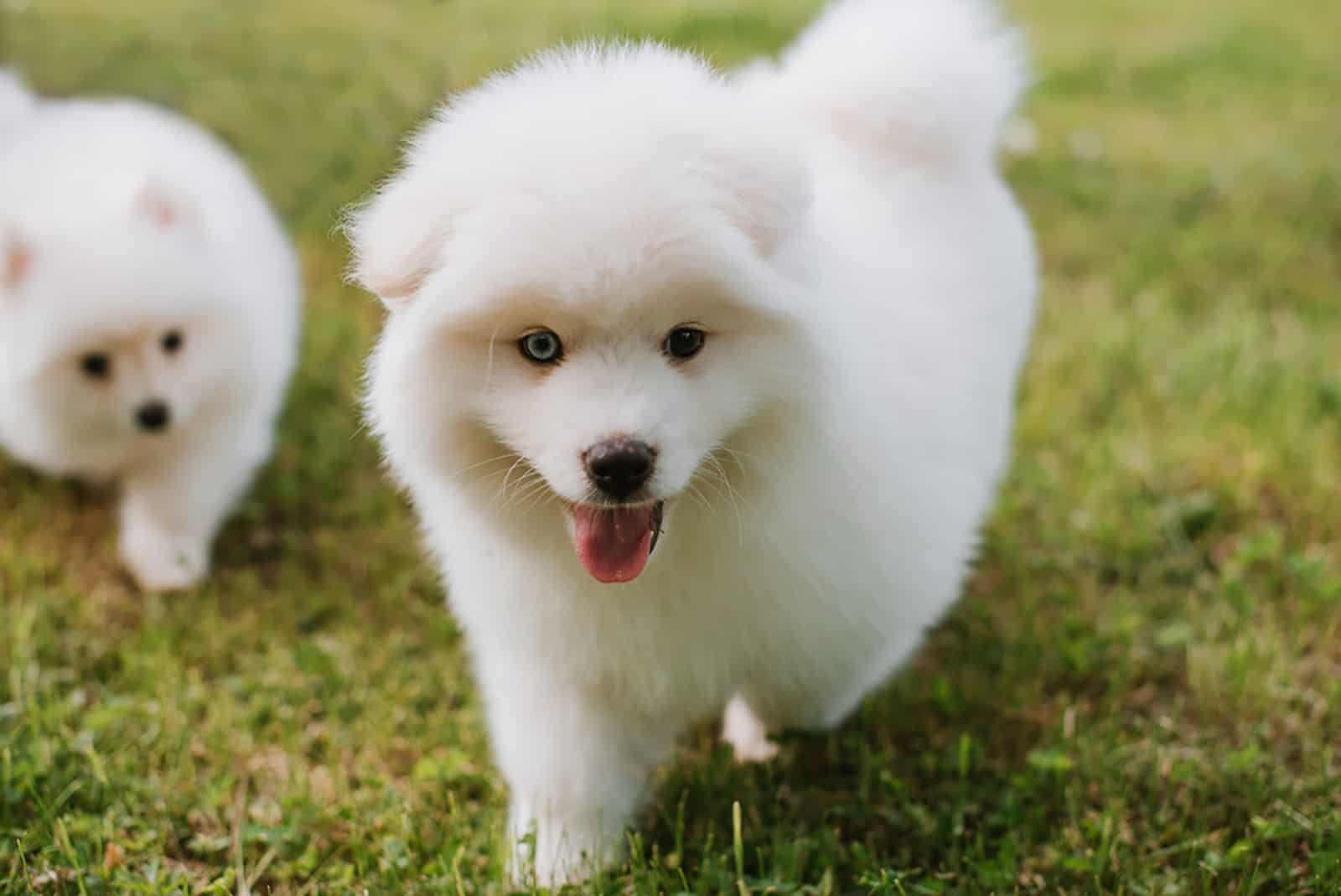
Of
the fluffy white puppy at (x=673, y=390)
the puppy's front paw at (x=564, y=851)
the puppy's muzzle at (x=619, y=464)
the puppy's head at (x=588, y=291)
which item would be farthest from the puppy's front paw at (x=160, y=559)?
the puppy's muzzle at (x=619, y=464)

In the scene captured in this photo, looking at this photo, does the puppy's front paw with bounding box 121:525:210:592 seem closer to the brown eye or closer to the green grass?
the green grass

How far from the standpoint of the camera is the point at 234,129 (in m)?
6.31

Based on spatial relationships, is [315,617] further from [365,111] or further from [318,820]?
[365,111]

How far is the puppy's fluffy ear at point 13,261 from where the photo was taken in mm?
3561

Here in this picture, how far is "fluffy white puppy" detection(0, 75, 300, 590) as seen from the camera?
11.8 ft

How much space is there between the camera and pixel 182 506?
12.6 ft

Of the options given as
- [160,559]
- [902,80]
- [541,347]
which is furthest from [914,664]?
[160,559]

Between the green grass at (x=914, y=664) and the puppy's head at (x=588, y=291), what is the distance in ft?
2.45

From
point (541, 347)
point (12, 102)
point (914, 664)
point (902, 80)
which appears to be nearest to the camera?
point (541, 347)

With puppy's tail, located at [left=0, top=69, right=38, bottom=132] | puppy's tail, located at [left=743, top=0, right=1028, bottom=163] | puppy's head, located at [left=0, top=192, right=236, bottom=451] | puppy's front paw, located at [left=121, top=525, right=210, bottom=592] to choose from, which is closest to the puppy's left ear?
puppy's head, located at [left=0, top=192, right=236, bottom=451]

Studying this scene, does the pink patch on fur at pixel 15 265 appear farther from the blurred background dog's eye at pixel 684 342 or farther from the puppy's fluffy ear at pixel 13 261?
the blurred background dog's eye at pixel 684 342

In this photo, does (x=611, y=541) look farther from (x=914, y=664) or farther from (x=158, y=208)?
(x=158, y=208)

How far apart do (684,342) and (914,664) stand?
1630 millimetres

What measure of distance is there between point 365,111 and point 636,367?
4.37 meters
